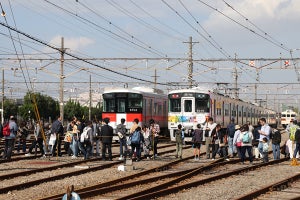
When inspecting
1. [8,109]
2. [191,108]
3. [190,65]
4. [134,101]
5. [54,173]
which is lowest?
[54,173]

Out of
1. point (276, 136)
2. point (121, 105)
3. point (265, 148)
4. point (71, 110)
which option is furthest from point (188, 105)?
point (71, 110)

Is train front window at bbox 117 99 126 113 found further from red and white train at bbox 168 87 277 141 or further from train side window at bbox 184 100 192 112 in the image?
train side window at bbox 184 100 192 112

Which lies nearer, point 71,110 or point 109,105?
point 109,105

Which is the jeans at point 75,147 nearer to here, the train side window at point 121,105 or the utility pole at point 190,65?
the train side window at point 121,105

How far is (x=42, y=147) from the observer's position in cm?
2739

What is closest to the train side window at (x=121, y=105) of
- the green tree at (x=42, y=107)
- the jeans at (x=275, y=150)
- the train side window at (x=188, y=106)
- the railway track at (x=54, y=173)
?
the train side window at (x=188, y=106)

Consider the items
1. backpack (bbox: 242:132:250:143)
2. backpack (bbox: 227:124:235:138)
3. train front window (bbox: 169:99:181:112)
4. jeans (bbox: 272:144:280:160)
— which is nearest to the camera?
backpack (bbox: 242:132:250:143)

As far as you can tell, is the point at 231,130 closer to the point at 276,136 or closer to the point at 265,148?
the point at 276,136

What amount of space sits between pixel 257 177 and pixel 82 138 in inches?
309

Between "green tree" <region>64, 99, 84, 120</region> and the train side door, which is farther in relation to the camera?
"green tree" <region>64, 99, 84, 120</region>

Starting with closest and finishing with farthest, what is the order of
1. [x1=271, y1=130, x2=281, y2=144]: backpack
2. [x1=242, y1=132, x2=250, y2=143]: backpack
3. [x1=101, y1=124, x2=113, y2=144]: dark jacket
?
1. [x1=242, y1=132, x2=250, y2=143]: backpack
2. [x1=101, y1=124, x2=113, y2=144]: dark jacket
3. [x1=271, y1=130, x2=281, y2=144]: backpack

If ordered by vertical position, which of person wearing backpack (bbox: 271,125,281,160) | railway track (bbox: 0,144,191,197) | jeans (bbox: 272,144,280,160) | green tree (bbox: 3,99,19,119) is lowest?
railway track (bbox: 0,144,191,197)

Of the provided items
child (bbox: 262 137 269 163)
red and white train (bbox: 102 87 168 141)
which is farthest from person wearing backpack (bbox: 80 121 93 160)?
red and white train (bbox: 102 87 168 141)

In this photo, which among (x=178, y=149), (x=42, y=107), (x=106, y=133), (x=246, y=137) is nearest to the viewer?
(x=246, y=137)
